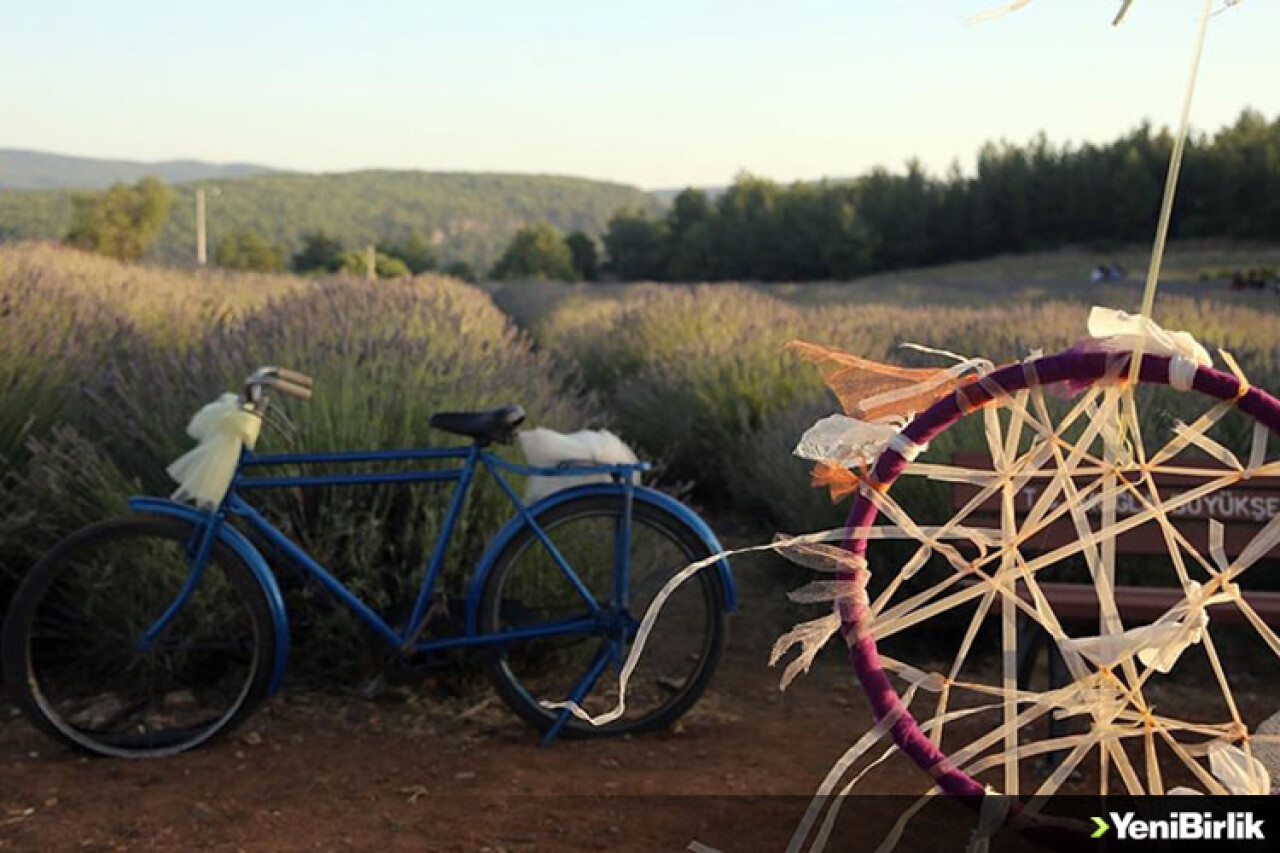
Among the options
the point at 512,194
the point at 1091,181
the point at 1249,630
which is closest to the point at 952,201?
the point at 1091,181

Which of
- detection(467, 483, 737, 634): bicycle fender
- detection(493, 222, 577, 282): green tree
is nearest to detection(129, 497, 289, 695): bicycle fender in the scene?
detection(467, 483, 737, 634): bicycle fender

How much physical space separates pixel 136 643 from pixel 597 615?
52.8 inches

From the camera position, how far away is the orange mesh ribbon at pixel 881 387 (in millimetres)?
1582

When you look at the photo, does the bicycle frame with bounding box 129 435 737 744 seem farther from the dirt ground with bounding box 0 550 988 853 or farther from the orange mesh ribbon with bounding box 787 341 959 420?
the orange mesh ribbon with bounding box 787 341 959 420

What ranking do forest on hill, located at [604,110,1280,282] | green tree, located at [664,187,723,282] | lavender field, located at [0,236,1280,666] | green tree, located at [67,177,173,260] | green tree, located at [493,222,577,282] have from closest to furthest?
lavender field, located at [0,236,1280,666] → forest on hill, located at [604,110,1280,282] → green tree, located at [664,187,723,282] → green tree, located at [493,222,577,282] → green tree, located at [67,177,173,260]

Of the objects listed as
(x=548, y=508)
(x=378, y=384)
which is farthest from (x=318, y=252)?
(x=548, y=508)

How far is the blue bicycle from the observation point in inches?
161

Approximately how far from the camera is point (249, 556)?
13.4 ft

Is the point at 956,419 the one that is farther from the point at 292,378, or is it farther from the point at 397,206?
the point at 397,206

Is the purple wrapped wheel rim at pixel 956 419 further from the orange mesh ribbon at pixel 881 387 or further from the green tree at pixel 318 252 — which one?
the green tree at pixel 318 252

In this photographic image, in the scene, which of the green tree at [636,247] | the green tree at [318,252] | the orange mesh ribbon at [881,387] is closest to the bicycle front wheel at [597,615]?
the orange mesh ribbon at [881,387]

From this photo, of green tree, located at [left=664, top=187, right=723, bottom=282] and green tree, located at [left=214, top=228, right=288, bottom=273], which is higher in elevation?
green tree, located at [left=664, top=187, right=723, bottom=282]

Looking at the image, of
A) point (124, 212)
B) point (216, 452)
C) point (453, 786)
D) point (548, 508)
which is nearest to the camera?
point (453, 786)

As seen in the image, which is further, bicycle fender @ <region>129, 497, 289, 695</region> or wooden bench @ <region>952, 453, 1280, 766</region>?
bicycle fender @ <region>129, 497, 289, 695</region>
